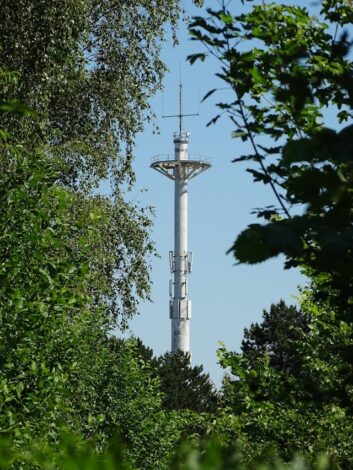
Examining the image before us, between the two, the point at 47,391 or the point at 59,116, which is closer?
the point at 47,391

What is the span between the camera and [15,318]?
8.17 m

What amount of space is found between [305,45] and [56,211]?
4.81 metres

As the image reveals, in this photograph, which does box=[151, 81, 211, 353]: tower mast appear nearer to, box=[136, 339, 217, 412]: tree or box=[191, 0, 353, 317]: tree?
box=[136, 339, 217, 412]: tree

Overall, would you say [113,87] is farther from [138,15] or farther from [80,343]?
[80,343]

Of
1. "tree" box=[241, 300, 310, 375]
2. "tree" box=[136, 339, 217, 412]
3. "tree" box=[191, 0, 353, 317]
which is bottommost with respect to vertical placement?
"tree" box=[191, 0, 353, 317]

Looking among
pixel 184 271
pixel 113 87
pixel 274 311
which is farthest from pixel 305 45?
pixel 184 271

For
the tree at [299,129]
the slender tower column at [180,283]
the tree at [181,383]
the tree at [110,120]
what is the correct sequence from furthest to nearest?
the slender tower column at [180,283] < the tree at [181,383] < the tree at [110,120] < the tree at [299,129]

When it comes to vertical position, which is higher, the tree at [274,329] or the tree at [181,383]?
the tree at [274,329]

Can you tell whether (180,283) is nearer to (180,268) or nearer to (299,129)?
(180,268)

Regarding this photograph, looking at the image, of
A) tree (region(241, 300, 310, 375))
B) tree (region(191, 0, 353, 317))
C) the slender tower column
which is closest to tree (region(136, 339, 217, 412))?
tree (region(241, 300, 310, 375))

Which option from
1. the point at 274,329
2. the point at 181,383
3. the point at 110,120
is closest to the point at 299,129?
the point at 110,120

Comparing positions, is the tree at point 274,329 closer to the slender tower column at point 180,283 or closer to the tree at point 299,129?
the slender tower column at point 180,283

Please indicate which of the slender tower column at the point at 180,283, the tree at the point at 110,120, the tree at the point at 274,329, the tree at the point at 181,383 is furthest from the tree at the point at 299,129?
the slender tower column at the point at 180,283

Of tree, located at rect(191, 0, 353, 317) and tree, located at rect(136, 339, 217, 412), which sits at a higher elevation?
tree, located at rect(136, 339, 217, 412)
